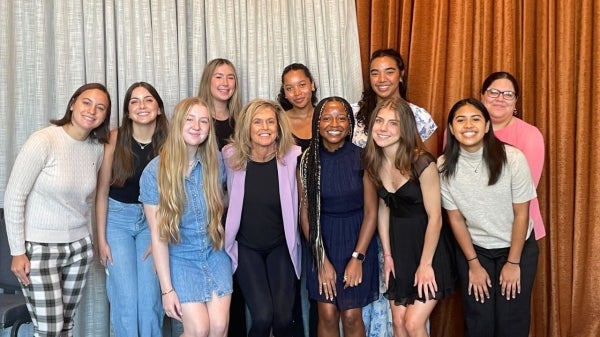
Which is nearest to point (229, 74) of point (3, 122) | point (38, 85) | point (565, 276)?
point (38, 85)

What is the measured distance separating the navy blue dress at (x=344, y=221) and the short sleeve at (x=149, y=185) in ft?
2.50

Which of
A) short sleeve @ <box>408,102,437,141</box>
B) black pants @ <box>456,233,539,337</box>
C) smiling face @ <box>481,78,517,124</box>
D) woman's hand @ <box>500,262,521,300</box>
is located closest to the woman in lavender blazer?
short sleeve @ <box>408,102,437,141</box>

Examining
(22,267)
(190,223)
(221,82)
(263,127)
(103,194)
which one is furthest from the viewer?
(221,82)

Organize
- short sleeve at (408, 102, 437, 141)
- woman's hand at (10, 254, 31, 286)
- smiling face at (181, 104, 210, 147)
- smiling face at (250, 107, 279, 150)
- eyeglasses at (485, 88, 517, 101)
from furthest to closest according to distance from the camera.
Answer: short sleeve at (408, 102, 437, 141), eyeglasses at (485, 88, 517, 101), smiling face at (250, 107, 279, 150), smiling face at (181, 104, 210, 147), woman's hand at (10, 254, 31, 286)

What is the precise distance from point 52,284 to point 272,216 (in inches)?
39.5

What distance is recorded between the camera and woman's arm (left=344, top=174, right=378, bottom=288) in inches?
97.0

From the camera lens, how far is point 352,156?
253cm

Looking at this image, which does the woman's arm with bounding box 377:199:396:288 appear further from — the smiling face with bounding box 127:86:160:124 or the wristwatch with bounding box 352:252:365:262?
the smiling face with bounding box 127:86:160:124

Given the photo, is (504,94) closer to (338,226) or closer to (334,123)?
(334,123)

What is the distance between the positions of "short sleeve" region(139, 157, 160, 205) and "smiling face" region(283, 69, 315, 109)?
89 centimetres

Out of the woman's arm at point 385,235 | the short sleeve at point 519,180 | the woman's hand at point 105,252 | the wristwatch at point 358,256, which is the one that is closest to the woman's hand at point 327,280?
the wristwatch at point 358,256

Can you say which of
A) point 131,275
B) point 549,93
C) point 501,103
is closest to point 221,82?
point 131,275

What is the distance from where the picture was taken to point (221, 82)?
112 inches

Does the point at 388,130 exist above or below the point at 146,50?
below
